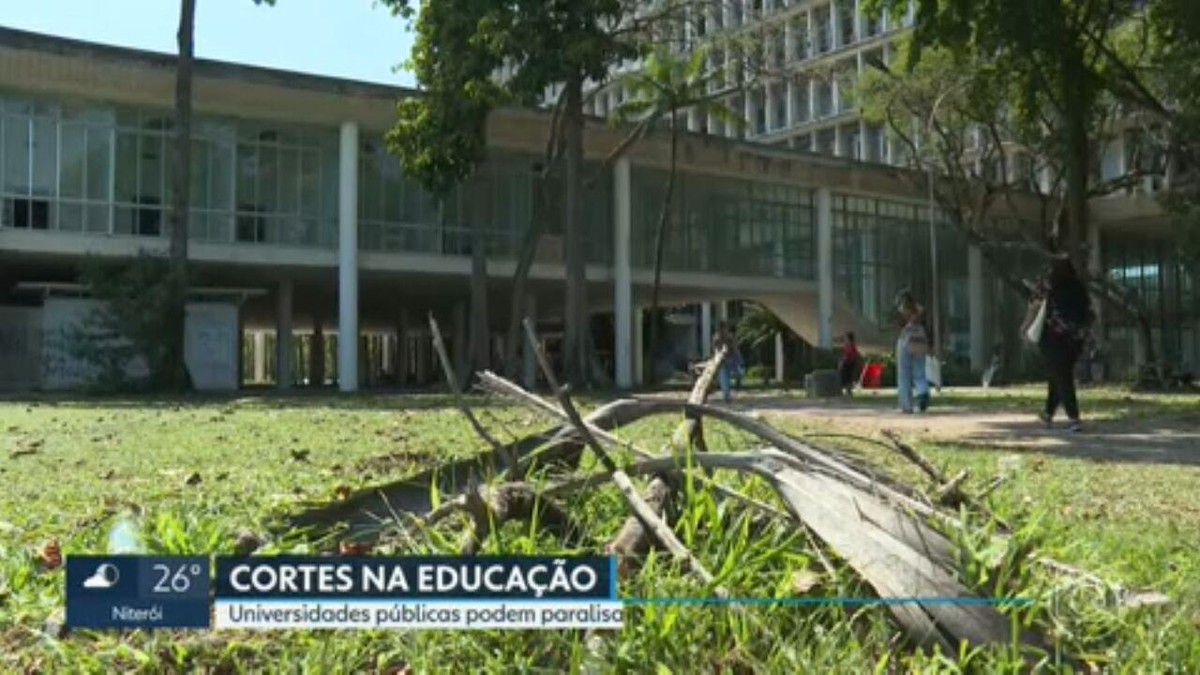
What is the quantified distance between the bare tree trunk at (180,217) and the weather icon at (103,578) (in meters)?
22.2

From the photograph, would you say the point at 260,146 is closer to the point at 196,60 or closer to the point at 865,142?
the point at 196,60

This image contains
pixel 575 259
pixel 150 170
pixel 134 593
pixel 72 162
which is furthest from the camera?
pixel 150 170

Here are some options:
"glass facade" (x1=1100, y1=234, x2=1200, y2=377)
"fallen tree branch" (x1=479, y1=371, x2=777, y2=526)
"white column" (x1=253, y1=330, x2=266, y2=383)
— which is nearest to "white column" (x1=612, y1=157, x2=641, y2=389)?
"white column" (x1=253, y1=330, x2=266, y2=383)

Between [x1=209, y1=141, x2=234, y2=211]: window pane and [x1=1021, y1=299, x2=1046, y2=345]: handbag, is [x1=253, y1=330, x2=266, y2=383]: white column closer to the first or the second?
[x1=209, y1=141, x2=234, y2=211]: window pane

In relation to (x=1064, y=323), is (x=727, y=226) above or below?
above

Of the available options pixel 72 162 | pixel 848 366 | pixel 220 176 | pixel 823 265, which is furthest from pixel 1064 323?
pixel 823 265

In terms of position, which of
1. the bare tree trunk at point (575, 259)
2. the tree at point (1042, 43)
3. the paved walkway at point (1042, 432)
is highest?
the tree at point (1042, 43)

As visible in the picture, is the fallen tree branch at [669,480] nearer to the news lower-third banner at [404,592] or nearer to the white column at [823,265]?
the news lower-third banner at [404,592]

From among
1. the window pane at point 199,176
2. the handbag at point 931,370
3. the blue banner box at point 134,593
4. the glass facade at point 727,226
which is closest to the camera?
the blue banner box at point 134,593

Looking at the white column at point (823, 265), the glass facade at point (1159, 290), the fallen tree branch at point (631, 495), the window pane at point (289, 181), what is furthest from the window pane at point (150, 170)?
the glass facade at point (1159, 290)

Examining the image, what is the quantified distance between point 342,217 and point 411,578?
2796 cm

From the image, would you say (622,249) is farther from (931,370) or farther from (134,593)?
(134,593)

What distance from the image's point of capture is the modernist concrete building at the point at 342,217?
88.0 ft

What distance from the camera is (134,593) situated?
2566 millimetres
